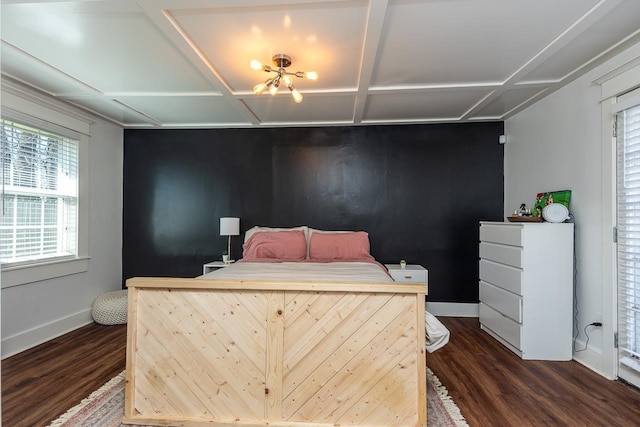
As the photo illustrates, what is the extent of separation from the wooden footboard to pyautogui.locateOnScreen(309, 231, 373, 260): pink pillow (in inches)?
71.2

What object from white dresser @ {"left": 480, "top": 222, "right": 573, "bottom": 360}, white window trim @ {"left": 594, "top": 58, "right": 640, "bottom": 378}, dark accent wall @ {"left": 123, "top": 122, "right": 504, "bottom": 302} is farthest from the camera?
dark accent wall @ {"left": 123, "top": 122, "right": 504, "bottom": 302}

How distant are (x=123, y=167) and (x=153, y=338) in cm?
329

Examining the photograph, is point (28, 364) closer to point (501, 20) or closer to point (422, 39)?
point (422, 39)

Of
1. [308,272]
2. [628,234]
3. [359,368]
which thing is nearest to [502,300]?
[628,234]

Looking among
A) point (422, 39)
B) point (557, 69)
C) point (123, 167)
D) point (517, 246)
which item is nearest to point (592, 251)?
Result: point (517, 246)

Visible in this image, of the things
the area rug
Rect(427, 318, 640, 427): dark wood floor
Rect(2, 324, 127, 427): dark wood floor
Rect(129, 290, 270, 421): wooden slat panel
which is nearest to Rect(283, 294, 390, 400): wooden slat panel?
Rect(129, 290, 270, 421): wooden slat panel

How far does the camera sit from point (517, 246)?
3059mm

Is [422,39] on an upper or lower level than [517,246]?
upper

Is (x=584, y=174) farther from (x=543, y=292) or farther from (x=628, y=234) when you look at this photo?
(x=543, y=292)

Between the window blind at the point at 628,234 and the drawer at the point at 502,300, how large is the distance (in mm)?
680

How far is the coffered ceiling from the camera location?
2043mm

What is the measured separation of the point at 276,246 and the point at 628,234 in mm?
3024

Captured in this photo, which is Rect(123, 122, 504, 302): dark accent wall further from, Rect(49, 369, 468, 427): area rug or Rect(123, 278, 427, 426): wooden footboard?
Rect(123, 278, 427, 426): wooden footboard

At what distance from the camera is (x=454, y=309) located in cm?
418
